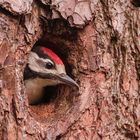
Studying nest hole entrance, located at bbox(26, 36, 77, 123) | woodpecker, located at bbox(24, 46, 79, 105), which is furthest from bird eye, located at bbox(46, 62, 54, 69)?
nest hole entrance, located at bbox(26, 36, 77, 123)

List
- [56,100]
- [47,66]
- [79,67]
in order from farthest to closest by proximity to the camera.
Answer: [47,66] → [56,100] → [79,67]

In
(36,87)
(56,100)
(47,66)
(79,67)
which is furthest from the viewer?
(36,87)

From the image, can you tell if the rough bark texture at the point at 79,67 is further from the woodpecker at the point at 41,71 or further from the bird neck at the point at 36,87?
the bird neck at the point at 36,87

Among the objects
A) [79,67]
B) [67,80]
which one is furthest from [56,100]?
[79,67]

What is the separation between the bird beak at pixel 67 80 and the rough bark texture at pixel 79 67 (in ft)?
0.17

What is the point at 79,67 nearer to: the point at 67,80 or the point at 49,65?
the point at 67,80

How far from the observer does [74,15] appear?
13.6ft

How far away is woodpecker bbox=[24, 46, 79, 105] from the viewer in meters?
4.60

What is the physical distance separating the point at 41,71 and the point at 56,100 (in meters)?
Result: 0.33

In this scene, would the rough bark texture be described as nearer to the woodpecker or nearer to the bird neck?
the woodpecker

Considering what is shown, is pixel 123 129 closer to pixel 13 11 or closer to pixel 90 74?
pixel 90 74

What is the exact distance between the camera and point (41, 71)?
190 inches

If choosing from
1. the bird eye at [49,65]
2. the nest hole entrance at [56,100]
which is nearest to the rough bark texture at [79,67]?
the nest hole entrance at [56,100]

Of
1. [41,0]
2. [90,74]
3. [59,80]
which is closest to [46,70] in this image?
[59,80]
